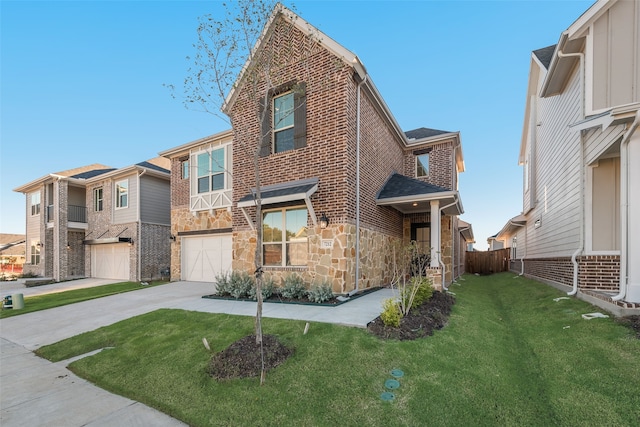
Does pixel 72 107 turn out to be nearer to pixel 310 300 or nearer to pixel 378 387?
pixel 310 300

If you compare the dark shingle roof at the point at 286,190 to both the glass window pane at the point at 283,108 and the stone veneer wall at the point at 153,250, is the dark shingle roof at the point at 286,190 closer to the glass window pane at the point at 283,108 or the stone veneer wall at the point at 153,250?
the glass window pane at the point at 283,108

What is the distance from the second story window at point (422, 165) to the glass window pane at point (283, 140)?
7.07 m

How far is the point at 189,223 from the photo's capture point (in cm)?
1373

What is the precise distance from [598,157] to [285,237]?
7.99 meters

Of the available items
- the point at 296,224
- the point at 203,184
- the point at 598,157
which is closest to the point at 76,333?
the point at 296,224

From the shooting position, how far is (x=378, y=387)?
3484mm

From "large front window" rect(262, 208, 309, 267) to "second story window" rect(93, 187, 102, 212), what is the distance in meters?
14.8

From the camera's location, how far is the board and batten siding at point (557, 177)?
7.52 metres

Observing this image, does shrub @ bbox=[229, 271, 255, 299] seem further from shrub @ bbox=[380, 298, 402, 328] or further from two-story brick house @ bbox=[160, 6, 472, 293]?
shrub @ bbox=[380, 298, 402, 328]

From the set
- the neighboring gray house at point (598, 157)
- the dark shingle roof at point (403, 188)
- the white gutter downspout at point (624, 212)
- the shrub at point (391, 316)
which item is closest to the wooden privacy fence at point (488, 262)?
the neighboring gray house at point (598, 157)

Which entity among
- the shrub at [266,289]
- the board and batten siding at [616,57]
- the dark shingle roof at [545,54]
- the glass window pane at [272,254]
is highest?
the dark shingle roof at [545,54]

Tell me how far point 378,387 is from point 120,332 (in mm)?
5840

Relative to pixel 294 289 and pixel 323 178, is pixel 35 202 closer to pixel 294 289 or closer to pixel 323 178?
pixel 294 289

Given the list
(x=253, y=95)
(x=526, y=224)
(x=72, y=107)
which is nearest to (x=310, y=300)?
(x=253, y=95)
